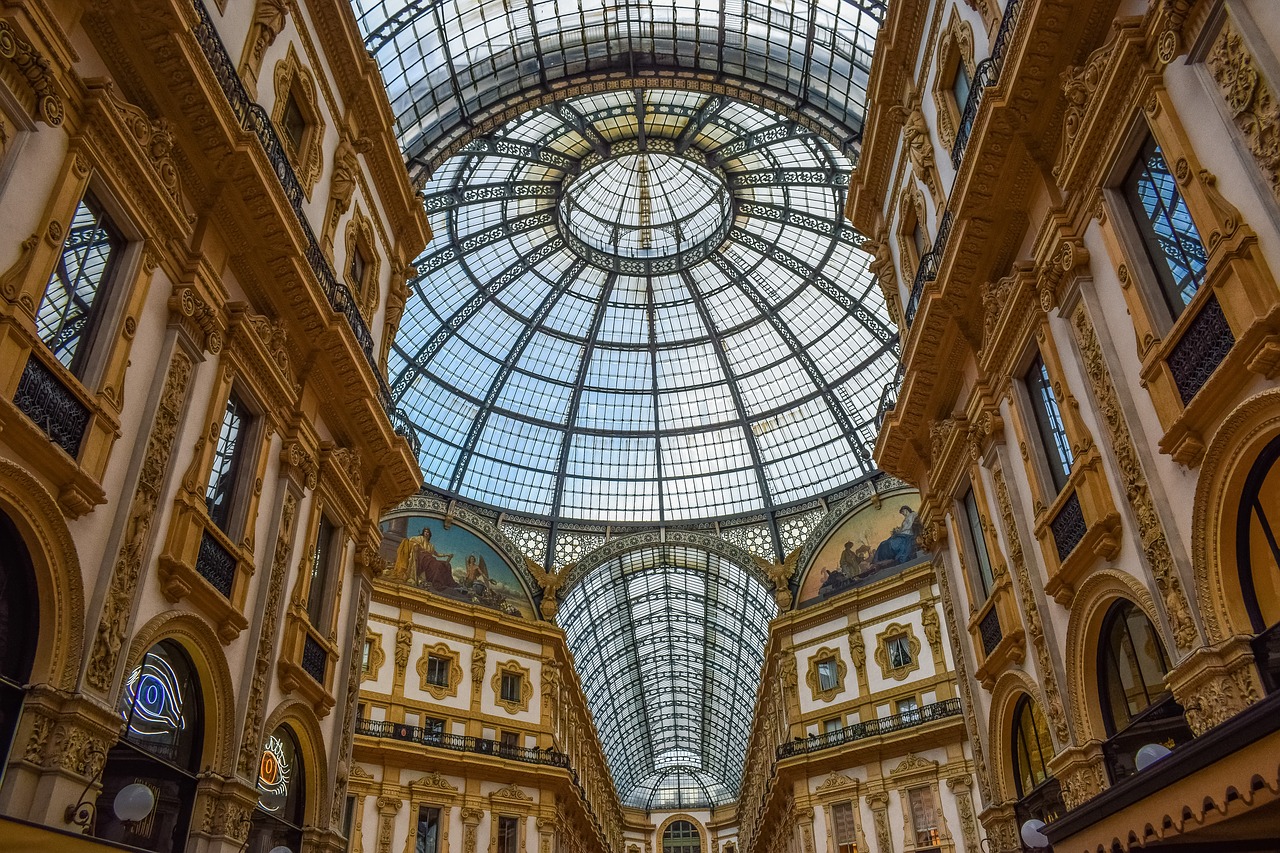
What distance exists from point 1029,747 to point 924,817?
19701 mm

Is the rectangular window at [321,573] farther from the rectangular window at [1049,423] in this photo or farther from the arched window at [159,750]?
the rectangular window at [1049,423]

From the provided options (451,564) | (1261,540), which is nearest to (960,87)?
(1261,540)

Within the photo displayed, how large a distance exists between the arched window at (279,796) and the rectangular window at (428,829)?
1790 centimetres

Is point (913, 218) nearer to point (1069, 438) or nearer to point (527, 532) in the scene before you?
point (1069, 438)

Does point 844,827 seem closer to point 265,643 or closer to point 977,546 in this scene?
point 977,546

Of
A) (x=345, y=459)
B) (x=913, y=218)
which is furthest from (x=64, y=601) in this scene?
(x=913, y=218)

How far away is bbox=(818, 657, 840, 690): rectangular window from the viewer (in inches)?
1565

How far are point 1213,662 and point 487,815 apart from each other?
3093 cm

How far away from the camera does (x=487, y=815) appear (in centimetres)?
3500

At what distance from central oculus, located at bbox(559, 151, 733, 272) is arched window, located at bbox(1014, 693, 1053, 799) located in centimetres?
2932

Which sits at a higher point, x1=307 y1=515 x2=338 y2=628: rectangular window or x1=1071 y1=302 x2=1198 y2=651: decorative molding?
x1=307 y1=515 x2=338 y2=628: rectangular window

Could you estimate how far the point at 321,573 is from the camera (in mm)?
19141

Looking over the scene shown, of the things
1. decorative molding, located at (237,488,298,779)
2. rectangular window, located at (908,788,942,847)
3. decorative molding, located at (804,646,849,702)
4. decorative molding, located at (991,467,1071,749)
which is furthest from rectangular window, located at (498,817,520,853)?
decorative molding, located at (991,467,1071,749)

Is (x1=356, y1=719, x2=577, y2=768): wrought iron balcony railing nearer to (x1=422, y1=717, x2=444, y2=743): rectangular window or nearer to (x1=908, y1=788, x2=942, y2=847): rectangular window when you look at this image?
(x1=422, y1=717, x2=444, y2=743): rectangular window
